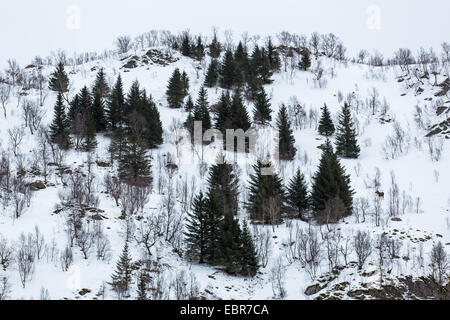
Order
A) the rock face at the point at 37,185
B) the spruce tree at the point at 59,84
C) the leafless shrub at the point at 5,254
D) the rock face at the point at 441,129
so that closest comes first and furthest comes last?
the leafless shrub at the point at 5,254 < the rock face at the point at 37,185 < the rock face at the point at 441,129 < the spruce tree at the point at 59,84

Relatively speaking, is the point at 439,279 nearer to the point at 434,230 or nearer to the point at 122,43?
the point at 434,230

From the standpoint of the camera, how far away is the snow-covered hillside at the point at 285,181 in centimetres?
2750

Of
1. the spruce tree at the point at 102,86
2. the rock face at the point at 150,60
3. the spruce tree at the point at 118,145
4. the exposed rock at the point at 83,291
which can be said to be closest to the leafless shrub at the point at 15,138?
the spruce tree at the point at 118,145

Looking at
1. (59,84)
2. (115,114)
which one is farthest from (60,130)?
(59,84)

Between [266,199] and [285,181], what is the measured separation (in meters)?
11.6

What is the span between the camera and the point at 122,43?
115 meters

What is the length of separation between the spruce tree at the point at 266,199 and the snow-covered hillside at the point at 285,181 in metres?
1.41

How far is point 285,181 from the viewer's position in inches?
1909

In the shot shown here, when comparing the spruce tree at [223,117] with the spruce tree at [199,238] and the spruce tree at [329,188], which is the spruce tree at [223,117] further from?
the spruce tree at [199,238]

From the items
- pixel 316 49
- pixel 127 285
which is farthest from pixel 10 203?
pixel 316 49

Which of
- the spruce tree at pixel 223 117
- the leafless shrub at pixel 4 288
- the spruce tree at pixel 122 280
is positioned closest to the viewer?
the leafless shrub at pixel 4 288

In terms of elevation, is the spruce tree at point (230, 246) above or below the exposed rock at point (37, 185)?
below

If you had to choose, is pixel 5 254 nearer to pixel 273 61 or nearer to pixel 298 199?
pixel 298 199

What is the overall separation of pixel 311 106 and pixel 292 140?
67.0 ft
